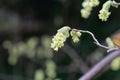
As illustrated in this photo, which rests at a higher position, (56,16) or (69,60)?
(56,16)

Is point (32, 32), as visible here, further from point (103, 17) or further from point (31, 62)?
point (103, 17)

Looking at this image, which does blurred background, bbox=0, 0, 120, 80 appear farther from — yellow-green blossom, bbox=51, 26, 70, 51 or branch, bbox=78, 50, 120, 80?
yellow-green blossom, bbox=51, 26, 70, 51

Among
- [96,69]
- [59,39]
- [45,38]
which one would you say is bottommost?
[59,39]

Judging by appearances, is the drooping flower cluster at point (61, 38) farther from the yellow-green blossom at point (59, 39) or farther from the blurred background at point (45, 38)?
the blurred background at point (45, 38)

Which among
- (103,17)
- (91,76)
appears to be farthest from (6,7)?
(103,17)

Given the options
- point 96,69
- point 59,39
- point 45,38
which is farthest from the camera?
point 45,38

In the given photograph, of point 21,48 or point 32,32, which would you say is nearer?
point 21,48

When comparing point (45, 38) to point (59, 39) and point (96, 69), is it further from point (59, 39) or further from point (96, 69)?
point (59, 39)

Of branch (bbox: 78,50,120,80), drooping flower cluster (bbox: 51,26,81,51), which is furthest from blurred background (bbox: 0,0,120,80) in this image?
drooping flower cluster (bbox: 51,26,81,51)

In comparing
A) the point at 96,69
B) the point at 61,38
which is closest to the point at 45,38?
the point at 96,69

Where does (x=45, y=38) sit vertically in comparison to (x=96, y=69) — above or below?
above
